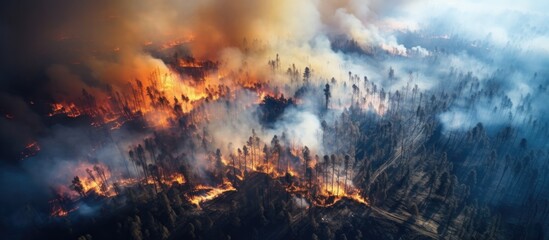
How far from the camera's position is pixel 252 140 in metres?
190

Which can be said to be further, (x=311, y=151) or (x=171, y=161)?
(x=311, y=151)

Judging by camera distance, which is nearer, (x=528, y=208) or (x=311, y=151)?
(x=528, y=208)

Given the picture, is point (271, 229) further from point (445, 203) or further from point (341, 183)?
point (445, 203)

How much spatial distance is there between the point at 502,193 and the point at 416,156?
137ft

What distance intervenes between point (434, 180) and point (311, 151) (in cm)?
5886

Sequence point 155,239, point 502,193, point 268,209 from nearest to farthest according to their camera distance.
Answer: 1. point 155,239
2. point 268,209
3. point 502,193

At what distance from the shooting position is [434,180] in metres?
164

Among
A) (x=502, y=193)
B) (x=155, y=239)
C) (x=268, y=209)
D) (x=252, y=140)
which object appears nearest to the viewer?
(x=155, y=239)

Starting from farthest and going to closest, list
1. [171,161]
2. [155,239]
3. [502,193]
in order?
[171,161]
[502,193]
[155,239]

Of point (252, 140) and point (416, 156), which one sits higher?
point (252, 140)

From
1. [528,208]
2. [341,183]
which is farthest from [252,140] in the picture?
[528,208]

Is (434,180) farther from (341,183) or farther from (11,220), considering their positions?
(11,220)

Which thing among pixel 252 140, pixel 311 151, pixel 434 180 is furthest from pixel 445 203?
pixel 252 140

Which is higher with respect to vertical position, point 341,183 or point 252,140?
point 252,140
